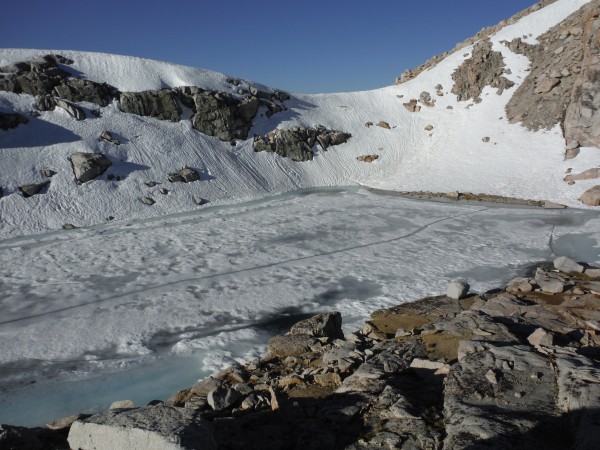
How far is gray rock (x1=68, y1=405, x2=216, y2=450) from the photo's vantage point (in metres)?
4.31

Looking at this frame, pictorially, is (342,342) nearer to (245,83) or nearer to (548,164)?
(548,164)

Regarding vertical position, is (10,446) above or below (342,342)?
above

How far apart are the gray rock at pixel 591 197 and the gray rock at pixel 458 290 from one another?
1404 cm

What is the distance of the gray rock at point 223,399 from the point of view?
648 centimetres

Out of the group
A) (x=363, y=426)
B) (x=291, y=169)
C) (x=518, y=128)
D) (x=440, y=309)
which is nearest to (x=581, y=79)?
(x=518, y=128)

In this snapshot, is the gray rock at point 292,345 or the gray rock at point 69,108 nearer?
the gray rock at point 292,345

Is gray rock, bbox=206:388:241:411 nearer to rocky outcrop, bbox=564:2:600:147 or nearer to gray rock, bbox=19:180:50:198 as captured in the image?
gray rock, bbox=19:180:50:198

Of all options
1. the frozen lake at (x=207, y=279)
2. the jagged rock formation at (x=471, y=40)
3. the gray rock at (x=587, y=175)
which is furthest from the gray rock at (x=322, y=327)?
the jagged rock formation at (x=471, y=40)

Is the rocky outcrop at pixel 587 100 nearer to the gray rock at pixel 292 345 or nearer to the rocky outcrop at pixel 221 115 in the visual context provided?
the rocky outcrop at pixel 221 115

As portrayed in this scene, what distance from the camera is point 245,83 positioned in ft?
104

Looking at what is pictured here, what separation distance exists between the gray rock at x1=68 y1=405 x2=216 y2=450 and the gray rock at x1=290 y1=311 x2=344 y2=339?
4550 millimetres

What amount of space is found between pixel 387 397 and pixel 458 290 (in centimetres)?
619

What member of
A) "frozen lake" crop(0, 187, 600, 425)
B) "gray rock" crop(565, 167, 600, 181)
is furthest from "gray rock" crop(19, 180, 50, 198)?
"gray rock" crop(565, 167, 600, 181)

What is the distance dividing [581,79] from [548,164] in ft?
19.6
